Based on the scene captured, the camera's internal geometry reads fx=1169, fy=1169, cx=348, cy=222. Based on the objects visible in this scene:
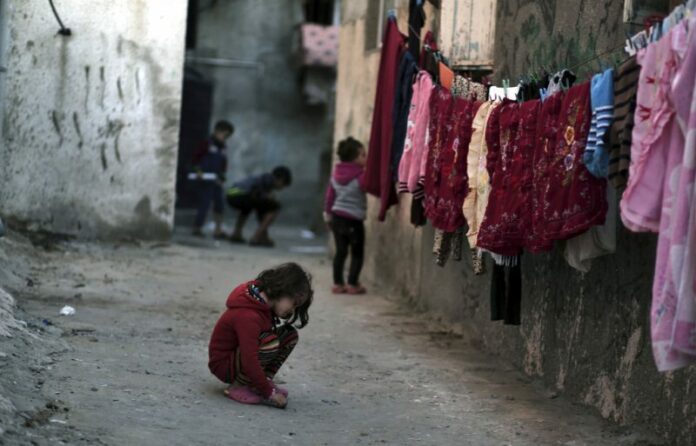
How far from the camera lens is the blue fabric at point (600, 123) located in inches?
193

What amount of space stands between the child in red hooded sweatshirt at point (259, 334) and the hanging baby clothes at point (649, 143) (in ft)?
5.96

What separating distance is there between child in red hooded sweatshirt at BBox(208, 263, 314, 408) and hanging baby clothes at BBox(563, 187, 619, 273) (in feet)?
4.22

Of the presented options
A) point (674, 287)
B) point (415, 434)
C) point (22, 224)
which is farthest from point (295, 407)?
point (22, 224)

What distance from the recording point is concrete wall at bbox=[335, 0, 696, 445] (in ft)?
17.5

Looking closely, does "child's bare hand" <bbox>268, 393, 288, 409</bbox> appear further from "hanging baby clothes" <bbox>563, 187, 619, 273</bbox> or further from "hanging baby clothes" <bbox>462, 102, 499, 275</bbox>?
"hanging baby clothes" <bbox>563, 187, 619, 273</bbox>

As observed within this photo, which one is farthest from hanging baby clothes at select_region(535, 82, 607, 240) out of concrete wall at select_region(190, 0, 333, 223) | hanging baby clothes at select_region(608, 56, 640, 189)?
concrete wall at select_region(190, 0, 333, 223)

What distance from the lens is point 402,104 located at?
338 inches

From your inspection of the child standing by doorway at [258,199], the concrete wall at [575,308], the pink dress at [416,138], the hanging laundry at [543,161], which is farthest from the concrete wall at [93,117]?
the hanging laundry at [543,161]

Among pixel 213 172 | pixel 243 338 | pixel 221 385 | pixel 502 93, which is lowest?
pixel 221 385

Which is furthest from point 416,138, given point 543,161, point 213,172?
point 213,172

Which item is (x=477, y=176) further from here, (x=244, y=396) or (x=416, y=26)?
(x=416, y=26)

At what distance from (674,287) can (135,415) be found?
96.7 inches

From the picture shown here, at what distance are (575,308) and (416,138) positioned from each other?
1942mm

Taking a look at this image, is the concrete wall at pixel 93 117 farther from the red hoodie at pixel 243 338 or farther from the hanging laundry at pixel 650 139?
the hanging laundry at pixel 650 139
